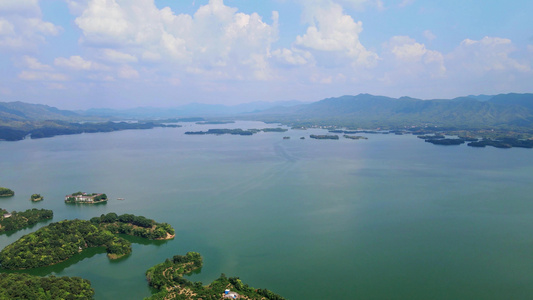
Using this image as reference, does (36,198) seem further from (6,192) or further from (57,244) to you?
(57,244)

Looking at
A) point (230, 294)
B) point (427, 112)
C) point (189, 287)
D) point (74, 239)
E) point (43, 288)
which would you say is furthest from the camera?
point (427, 112)

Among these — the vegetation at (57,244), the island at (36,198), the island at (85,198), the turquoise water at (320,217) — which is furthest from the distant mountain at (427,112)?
Answer: the vegetation at (57,244)

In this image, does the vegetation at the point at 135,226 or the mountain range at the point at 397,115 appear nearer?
the vegetation at the point at 135,226

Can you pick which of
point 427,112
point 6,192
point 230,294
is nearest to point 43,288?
point 230,294

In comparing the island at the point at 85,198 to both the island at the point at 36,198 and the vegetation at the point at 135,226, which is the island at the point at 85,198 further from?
the vegetation at the point at 135,226

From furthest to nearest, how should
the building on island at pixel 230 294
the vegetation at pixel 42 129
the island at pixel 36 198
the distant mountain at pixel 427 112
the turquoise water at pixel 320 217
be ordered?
the distant mountain at pixel 427 112, the vegetation at pixel 42 129, the island at pixel 36 198, the turquoise water at pixel 320 217, the building on island at pixel 230 294

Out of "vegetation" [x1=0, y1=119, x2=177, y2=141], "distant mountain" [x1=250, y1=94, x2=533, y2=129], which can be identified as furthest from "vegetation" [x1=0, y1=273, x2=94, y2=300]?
"distant mountain" [x1=250, y1=94, x2=533, y2=129]

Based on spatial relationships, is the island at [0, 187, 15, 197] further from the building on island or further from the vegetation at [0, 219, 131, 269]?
the building on island
